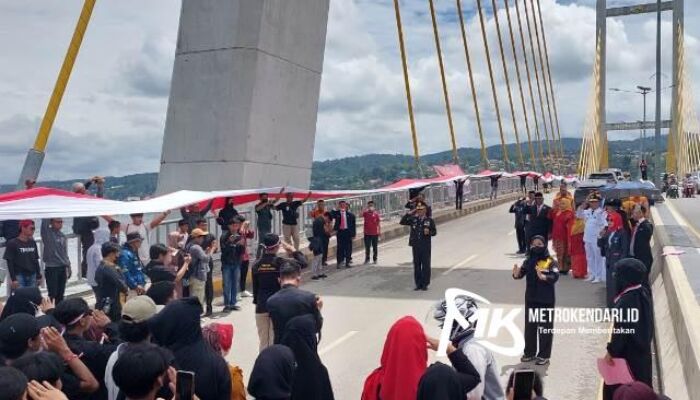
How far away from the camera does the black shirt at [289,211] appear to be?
15672 millimetres

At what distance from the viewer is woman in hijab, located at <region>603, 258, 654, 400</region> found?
554cm

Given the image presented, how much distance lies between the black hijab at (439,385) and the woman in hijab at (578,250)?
1071cm

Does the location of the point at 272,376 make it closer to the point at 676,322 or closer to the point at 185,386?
the point at 185,386

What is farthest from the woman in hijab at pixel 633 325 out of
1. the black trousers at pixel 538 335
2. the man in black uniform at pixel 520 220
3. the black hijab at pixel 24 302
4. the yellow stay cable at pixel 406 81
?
the yellow stay cable at pixel 406 81

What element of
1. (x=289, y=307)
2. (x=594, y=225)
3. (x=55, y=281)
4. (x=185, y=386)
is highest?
(x=594, y=225)

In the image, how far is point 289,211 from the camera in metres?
15.8

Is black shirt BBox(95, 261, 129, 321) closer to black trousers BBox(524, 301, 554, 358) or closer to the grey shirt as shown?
the grey shirt

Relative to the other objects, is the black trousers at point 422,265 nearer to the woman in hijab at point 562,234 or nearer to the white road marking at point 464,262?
the white road marking at point 464,262

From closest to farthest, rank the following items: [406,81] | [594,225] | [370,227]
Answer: [594,225]
[370,227]
[406,81]

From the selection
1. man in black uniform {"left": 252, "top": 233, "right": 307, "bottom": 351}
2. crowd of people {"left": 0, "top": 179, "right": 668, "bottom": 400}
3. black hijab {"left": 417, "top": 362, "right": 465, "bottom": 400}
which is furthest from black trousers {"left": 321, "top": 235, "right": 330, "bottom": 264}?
black hijab {"left": 417, "top": 362, "right": 465, "bottom": 400}

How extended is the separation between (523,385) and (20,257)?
8.06m

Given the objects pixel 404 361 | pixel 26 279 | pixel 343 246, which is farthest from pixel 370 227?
pixel 404 361

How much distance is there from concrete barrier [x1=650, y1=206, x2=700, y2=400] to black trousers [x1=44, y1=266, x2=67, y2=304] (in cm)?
823

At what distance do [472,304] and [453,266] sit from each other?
37.7ft
